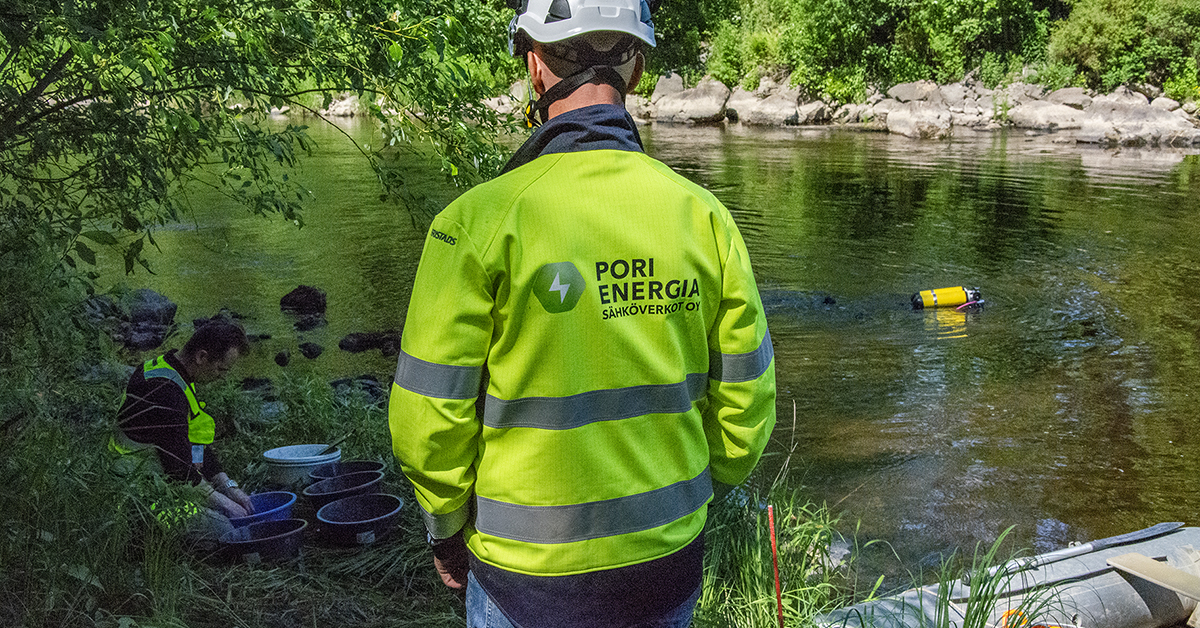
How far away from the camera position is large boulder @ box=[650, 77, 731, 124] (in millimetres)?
38156

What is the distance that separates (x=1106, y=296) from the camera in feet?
40.3

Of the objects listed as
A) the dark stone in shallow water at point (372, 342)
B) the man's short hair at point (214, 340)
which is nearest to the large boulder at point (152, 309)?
the dark stone in shallow water at point (372, 342)

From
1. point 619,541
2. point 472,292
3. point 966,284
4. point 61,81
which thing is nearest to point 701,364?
point 619,541

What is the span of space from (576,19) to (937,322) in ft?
33.5

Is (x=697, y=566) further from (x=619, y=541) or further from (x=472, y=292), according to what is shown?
(x=472, y=292)

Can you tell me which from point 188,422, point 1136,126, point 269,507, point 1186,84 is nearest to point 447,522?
point 188,422

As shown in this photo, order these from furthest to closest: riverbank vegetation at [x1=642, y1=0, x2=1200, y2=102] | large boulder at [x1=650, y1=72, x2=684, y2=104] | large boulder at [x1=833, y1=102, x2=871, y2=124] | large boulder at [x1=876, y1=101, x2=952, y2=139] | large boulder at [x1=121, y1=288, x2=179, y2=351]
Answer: large boulder at [x1=650, y1=72, x2=684, y2=104] < large boulder at [x1=833, y1=102, x2=871, y2=124] < large boulder at [x1=876, y1=101, x2=952, y2=139] < riverbank vegetation at [x1=642, y1=0, x2=1200, y2=102] < large boulder at [x1=121, y1=288, x2=179, y2=351]

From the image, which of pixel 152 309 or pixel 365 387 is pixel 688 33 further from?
pixel 365 387

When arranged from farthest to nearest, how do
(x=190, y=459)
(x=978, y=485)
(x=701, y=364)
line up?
(x=978, y=485), (x=190, y=459), (x=701, y=364)

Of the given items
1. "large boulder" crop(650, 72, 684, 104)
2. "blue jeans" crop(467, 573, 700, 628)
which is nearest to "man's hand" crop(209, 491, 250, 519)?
"blue jeans" crop(467, 573, 700, 628)

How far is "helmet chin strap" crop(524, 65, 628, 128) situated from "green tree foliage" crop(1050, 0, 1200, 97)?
36.1 metres

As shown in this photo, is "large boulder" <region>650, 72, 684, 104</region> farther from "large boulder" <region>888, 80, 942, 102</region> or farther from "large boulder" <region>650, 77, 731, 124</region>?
"large boulder" <region>888, 80, 942, 102</region>

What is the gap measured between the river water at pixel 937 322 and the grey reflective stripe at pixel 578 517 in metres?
3.13

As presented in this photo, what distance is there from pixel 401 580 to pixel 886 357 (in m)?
6.92
